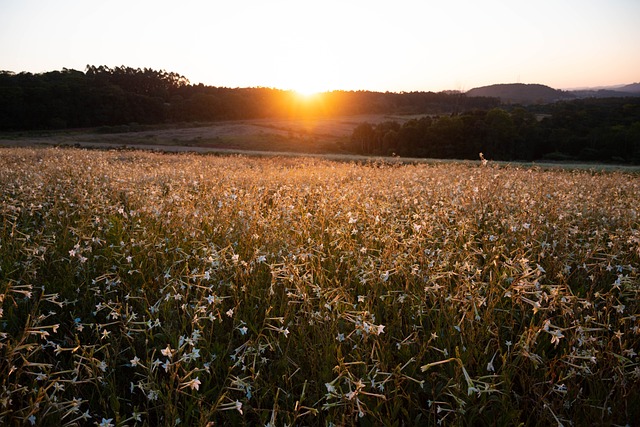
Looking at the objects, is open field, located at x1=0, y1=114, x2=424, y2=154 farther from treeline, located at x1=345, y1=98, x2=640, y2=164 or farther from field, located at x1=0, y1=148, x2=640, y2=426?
field, located at x1=0, y1=148, x2=640, y2=426

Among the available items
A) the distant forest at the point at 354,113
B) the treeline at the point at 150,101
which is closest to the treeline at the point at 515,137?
the distant forest at the point at 354,113

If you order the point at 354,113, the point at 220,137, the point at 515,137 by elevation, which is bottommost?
the point at 515,137

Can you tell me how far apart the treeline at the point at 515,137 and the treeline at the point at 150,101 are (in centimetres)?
4682

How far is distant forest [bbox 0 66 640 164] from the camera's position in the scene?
62500mm

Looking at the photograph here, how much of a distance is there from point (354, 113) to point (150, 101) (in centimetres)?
5852

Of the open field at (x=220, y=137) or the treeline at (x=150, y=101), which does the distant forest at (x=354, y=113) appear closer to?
the treeline at (x=150, y=101)

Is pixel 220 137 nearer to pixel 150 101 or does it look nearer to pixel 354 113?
pixel 150 101

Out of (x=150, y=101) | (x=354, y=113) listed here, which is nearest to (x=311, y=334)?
(x=150, y=101)

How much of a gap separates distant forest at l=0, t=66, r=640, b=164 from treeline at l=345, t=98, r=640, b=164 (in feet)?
0.52

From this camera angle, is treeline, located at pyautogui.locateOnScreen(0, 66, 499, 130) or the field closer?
the field

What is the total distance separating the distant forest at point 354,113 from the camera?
205 feet

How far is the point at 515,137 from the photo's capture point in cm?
6406

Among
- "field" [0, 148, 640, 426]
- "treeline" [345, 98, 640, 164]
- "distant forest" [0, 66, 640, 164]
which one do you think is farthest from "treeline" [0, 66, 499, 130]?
"field" [0, 148, 640, 426]

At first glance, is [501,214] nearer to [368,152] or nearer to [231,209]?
[231,209]
